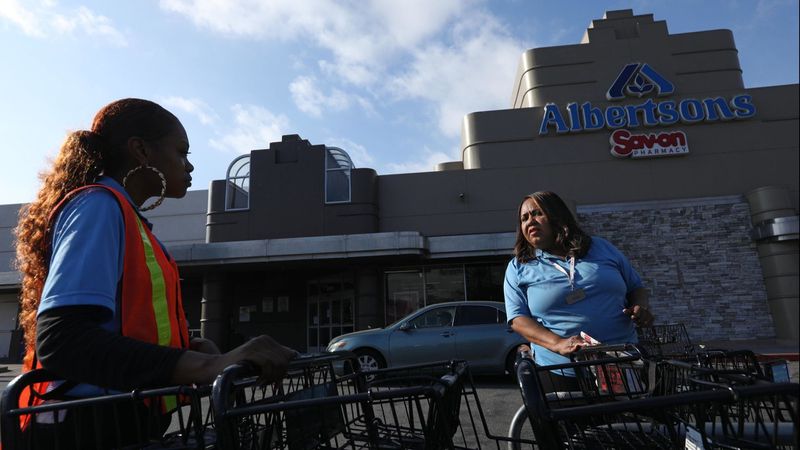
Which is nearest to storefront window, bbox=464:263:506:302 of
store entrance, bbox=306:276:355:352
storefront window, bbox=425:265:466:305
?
storefront window, bbox=425:265:466:305

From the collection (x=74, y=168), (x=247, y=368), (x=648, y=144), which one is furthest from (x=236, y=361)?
(x=648, y=144)

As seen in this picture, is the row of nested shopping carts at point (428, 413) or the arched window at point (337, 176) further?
the arched window at point (337, 176)

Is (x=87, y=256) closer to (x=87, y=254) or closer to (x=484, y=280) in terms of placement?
(x=87, y=254)

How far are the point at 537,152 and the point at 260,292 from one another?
1023 cm

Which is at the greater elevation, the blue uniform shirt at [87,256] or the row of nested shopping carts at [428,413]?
the blue uniform shirt at [87,256]

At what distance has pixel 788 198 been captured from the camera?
13.4 metres

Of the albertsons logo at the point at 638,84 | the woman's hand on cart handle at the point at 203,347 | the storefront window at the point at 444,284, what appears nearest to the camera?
the woman's hand on cart handle at the point at 203,347

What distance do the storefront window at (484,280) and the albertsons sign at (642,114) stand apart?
15.0 feet

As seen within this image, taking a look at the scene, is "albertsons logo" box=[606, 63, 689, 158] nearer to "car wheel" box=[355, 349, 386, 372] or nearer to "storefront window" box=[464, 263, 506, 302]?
"storefront window" box=[464, 263, 506, 302]

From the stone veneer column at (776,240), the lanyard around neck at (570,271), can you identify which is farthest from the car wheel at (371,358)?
the stone veneer column at (776,240)

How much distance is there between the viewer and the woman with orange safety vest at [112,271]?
119 centimetres

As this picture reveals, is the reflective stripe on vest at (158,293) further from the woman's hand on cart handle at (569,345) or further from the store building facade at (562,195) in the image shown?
the store building facade at (562,195)

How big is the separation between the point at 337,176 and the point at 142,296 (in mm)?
13931

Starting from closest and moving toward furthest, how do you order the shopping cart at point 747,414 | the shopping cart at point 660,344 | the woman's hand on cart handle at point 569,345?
the shopping cart at point 747,414 → the shopping cart at point 660,344 → the woman's hand on cart handle at point 569,345
